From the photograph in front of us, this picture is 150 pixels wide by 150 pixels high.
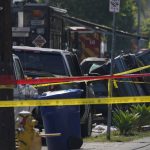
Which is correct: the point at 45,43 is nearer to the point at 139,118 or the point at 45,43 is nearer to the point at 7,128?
the point at 139,118

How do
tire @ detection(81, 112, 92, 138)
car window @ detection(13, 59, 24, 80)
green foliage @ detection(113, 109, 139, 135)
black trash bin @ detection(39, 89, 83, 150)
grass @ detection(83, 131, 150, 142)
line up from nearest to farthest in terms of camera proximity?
black trash bin @ detection(39, 89, 83, 150)
car window @ detection(13, 59, 24, 80)
grass @ detection(83, 131, 150, 142)
green foliage @ detection(113, 109, 139, 135)
tire @ detection(81, 112, 92, 138)

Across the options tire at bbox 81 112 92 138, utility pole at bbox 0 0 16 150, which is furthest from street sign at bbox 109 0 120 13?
utility pole at bbox 0 0 16 150

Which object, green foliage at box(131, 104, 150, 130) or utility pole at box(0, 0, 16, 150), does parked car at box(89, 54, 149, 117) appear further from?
utility pole at box(0, 0, 16, 150)

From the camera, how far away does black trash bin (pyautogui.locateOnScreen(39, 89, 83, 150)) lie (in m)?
11.2

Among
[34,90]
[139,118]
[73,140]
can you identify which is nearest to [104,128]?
[139,118]

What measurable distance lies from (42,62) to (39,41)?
961cm

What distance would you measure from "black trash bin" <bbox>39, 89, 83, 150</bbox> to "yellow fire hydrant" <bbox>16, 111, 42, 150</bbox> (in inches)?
40.3

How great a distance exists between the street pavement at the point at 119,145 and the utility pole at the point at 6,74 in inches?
124

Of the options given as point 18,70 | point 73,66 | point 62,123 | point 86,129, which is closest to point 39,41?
point 73,66

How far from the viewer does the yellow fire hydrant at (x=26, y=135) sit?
10.0 m

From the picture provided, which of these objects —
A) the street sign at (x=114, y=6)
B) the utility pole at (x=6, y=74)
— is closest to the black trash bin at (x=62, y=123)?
the utility pole at (x=6, y=74)

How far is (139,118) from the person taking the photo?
15344mm

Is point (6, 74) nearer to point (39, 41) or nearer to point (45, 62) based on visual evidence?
point (45, 62)

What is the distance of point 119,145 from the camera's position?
12.6 meters
